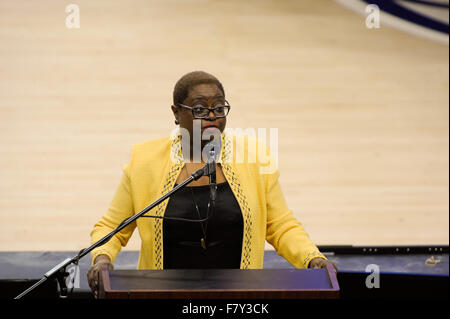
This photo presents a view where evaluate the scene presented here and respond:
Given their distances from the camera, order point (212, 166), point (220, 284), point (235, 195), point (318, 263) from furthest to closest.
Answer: point (235, 195), point (318, 263), point (212, 166), point (220, 284)

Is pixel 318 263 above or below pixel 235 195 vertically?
below

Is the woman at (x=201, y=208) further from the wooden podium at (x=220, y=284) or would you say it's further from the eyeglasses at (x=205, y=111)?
the wooden podium at (x=220, y=284)

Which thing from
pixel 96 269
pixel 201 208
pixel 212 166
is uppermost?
pixel 212 166

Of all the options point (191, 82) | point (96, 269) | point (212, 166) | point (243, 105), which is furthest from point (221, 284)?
point (243, 105)

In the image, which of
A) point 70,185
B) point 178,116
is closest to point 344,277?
point 178,116

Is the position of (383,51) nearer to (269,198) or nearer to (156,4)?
(156,4)

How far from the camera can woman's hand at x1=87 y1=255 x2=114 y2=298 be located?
1346 mm

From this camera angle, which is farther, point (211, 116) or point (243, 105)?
point (243, 105)

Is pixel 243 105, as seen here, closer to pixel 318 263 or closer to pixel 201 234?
pixel 201 234

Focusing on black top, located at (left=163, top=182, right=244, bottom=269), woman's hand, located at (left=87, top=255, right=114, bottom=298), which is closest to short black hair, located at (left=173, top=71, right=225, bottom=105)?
black top, located at (left=163, top=182, right=244, bottom=269)

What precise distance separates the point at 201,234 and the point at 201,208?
0.07 m

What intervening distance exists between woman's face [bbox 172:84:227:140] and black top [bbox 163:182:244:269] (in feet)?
0.71

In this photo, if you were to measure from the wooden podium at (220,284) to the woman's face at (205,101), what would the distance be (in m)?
0.44

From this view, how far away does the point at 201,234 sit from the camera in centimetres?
160
